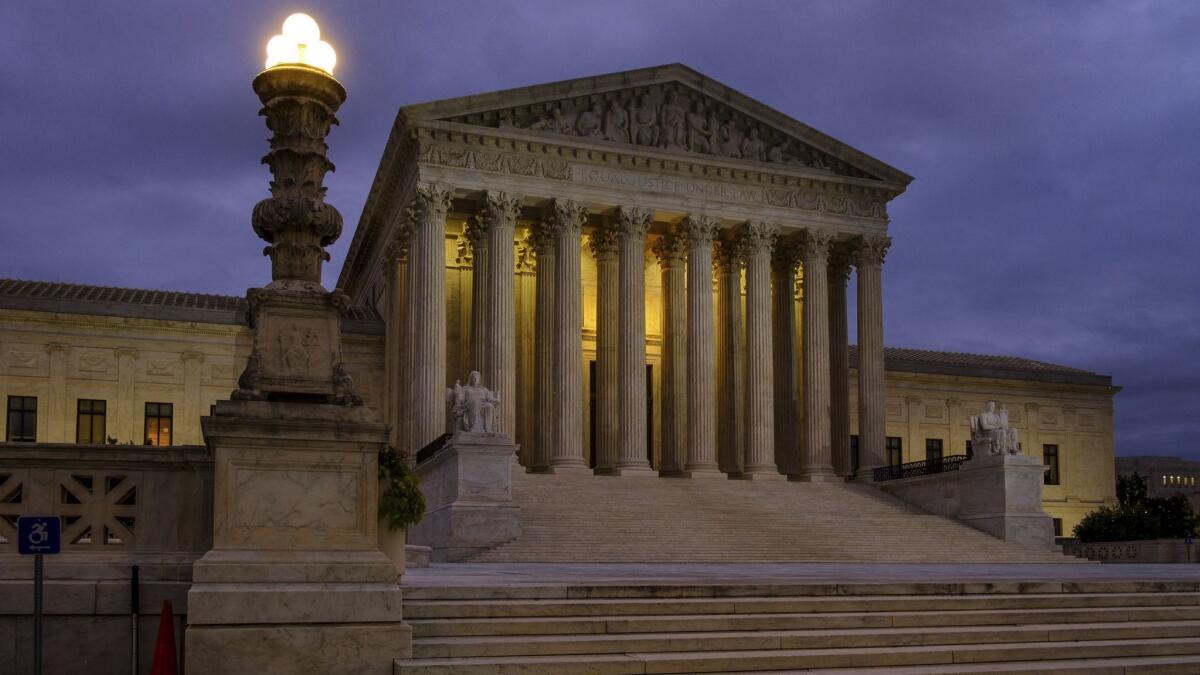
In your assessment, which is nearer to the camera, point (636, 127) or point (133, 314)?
point (636, 127)

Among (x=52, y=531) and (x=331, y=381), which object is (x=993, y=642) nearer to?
(x=331, y=381)

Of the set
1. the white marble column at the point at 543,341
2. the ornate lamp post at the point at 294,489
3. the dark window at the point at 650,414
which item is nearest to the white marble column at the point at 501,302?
the white marble column at the point at 543,341

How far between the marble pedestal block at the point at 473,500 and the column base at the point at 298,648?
61.7ft

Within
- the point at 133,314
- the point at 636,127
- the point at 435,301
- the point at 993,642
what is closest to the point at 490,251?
the point at 435,301

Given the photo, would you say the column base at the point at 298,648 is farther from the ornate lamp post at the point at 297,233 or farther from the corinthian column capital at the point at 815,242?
the corinthian column capital at the point at 815,242

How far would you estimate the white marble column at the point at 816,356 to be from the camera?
44625mm

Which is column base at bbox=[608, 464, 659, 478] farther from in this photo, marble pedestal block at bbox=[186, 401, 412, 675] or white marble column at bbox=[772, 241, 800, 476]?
marble pedestal block at bbox=[186, 401, 412, 675]

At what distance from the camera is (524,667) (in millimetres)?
11117

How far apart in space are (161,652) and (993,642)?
28.0 ft

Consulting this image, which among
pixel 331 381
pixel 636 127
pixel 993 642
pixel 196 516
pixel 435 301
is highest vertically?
pixel 636 127

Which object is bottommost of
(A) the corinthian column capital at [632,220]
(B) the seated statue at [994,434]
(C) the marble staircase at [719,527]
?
(C) the marble staircase at [719,527]

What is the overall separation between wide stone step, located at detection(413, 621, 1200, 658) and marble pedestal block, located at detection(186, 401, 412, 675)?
761mm

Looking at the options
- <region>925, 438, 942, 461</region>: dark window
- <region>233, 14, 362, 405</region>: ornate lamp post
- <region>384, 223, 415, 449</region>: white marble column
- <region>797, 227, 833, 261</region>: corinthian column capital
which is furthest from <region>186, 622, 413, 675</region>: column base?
<region>925, 438, 942, 461</region>: dark window

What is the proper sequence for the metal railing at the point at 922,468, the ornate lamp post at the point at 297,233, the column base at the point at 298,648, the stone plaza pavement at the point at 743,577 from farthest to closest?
the metal railing at the point at 922,468
the stone plaza pavement at the point at 743,577
the ornate lamp post at the point at 297,233
the column base at the point at 298,648
